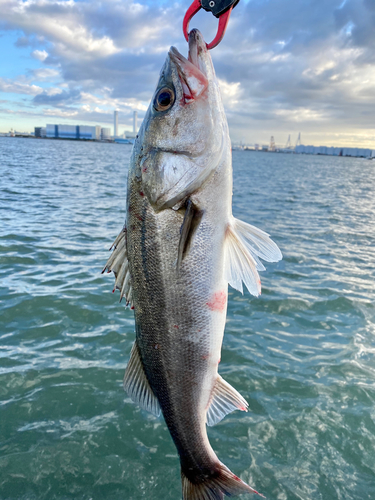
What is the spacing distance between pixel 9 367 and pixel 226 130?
5.58 meters

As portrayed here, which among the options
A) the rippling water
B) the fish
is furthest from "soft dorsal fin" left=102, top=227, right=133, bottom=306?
the rippling water

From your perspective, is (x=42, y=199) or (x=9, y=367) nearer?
(x=9, y=367)

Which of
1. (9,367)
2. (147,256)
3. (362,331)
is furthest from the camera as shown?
(362,331)

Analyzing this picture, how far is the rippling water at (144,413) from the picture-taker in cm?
449

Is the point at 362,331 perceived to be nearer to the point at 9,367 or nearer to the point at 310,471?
the point at 310,471

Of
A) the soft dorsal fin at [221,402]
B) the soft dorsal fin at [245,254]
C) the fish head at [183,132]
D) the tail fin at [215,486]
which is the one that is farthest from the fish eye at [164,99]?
the tail fin at [215,486]

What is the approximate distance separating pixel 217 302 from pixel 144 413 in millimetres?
3760

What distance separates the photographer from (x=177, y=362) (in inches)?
99.5

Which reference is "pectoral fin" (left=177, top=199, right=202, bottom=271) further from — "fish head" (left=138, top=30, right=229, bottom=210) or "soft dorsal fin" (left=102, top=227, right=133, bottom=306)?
"soft dorsal fin" (left=102, top=227, right=133, bottom=306)

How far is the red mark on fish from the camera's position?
244 cm

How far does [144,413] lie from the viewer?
5.48m

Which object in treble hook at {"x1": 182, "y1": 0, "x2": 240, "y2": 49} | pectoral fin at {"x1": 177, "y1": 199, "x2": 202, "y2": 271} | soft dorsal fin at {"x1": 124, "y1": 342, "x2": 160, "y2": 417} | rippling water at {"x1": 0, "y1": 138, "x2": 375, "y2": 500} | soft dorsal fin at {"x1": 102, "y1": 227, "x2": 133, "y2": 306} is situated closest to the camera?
treble hook at {"x1": 182, "y1": 0, "x2": 240, "y2": 49}

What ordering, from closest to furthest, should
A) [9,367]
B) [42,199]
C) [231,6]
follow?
[231,6] < [9,367] < [42,199]

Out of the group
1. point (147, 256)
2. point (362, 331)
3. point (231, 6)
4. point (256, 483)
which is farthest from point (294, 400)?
point (231, 6)
